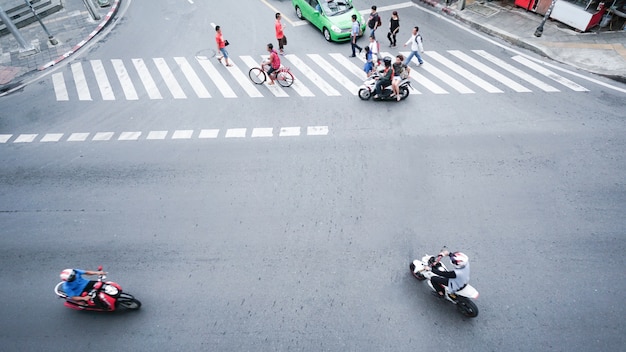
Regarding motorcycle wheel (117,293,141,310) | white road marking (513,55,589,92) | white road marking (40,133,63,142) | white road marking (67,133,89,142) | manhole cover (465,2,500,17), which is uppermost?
manhole cover (465,2,500,17)

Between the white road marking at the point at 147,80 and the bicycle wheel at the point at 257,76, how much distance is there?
143 inches

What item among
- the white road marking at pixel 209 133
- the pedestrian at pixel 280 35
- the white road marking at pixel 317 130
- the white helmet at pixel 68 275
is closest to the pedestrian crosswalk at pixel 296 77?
the pedestrian at pixel 280 35

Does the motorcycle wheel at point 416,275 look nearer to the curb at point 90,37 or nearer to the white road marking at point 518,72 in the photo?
the white road marking at point 518,72

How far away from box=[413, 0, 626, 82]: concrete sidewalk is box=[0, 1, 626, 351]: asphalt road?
4.95 feet

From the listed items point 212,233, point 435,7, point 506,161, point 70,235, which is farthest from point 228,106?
point 435,7

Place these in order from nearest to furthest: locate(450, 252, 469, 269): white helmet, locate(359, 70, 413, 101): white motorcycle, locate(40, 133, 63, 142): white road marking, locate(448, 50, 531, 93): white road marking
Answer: locate(450, 252, 469, 269): white helmet
locate(40, 133, 63, 142): white road marking
locate(359, 70, 413, 101): white motorcycle
locate(448, 50, 531, 93): white road marking

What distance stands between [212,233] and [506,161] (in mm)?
8635

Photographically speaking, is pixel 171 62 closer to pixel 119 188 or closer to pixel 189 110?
pixel 189 110

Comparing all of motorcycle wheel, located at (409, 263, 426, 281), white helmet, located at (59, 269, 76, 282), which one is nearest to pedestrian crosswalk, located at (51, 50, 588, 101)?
Answer: motorcycle wheel, located at (409, 263, 426, 281)

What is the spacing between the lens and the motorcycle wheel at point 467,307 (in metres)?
6.85

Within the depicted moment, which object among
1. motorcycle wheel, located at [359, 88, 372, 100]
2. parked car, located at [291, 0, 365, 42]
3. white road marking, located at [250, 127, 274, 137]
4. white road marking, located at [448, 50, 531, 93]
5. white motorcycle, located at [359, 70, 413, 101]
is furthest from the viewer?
parked car, located at [291, 0, 365, 42]

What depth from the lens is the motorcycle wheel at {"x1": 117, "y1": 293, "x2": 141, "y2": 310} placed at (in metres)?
7.20

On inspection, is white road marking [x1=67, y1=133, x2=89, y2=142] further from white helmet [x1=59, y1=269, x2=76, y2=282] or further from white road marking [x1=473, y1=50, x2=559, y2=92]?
white road marking [x1=473, y1=50, x2=559, y2=92]

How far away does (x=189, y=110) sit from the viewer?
12.6 meters
